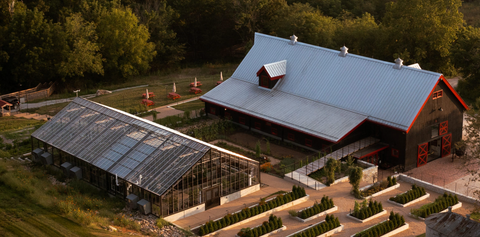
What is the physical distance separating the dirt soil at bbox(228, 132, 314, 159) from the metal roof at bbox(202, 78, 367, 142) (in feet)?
6.74

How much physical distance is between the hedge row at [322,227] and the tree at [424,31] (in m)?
32.3

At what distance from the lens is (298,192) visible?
38.6 metres

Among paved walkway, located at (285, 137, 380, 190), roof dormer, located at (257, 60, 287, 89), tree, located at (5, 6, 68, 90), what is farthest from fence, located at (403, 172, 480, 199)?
tree, located at (5, 6, 68, 90)

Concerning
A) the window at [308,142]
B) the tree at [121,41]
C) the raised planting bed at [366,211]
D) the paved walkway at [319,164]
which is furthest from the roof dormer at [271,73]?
the tree at [121,41]

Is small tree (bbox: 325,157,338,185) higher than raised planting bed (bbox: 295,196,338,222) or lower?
higher

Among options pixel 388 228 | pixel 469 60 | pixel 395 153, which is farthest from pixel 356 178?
pixel 469 60

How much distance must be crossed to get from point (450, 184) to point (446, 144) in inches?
214

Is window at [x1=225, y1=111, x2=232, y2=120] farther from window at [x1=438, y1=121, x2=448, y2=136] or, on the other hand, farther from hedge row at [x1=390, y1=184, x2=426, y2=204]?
hedge row at [x1=390, y1=184, x2=426, y2=204]

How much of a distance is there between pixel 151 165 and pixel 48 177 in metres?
9.16

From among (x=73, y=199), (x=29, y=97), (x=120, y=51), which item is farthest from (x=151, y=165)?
(x=120, y=51)

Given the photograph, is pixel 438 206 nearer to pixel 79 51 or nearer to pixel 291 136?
pixel 291 136

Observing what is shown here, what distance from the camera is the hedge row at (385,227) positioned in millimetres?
33344

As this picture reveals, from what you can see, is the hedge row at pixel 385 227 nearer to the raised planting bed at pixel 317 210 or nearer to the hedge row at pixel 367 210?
the hedge row at pixel 367 210

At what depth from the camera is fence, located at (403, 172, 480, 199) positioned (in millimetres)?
40219
